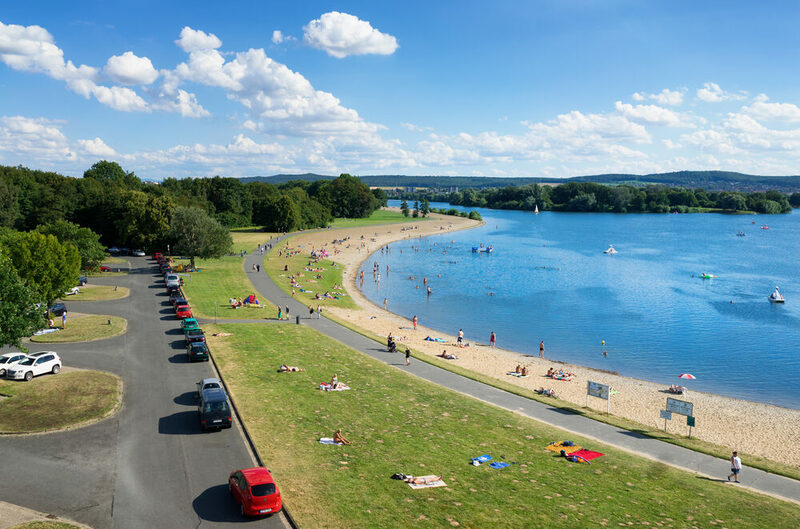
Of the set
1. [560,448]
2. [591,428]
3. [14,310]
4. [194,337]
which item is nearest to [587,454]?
[560,448]

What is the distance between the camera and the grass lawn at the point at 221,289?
171ft

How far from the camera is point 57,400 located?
27.2m

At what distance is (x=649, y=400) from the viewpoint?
3672 centimetres

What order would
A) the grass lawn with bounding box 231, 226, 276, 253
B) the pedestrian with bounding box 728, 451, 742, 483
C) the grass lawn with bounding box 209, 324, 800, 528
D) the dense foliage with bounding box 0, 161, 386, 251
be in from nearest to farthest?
1. the grass lawn with bounding box 209, 324, 800, 528
2. the pedestrian with bounding box 728, 451, 742, 483
3. the dense foliage with bounding box 0, 161, 386, 251
4. the grass lawn with bounding box 231, 226, 276, 253

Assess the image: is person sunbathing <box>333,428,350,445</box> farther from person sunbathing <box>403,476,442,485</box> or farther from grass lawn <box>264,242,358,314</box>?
grass lawn <box>264,242,358,314</box>

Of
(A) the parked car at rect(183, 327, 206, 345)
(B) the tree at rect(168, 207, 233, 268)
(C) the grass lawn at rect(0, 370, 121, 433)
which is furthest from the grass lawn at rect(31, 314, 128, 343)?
(B) the tree at rect(168, 207, 233, 268)

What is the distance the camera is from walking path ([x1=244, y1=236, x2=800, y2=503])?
2297 cm

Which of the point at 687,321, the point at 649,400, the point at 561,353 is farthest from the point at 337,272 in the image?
the point at 649,400

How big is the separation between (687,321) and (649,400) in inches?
1249

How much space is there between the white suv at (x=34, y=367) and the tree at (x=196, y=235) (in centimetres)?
4133

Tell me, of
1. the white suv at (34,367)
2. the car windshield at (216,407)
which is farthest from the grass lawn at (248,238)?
the car windshield at (216,407)

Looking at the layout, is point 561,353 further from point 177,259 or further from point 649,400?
point 177,259

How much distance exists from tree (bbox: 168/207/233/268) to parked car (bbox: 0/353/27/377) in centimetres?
4173

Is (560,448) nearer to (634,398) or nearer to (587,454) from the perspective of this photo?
(587,454)
